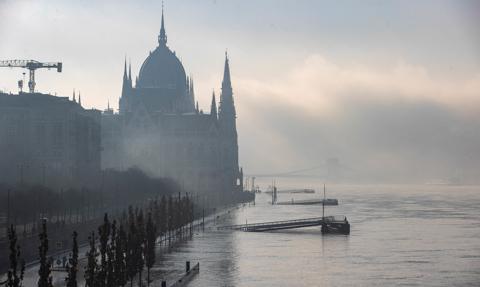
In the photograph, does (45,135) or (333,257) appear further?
(45,135)

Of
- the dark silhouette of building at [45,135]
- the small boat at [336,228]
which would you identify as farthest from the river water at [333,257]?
the dark silhouette of building at [45,135]

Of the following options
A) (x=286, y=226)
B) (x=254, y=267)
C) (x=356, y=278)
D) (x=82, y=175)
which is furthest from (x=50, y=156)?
(x=356, y=278)

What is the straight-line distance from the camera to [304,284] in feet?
218

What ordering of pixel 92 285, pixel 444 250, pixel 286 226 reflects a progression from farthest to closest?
pixel 286 226
pixel 444 250
pixel 92 285

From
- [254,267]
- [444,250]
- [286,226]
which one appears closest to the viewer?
[254,267]

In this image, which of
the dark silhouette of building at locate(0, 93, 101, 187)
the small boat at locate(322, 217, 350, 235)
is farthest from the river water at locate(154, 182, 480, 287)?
the dark silhouette of building at locate(0, 93, 101, 187)

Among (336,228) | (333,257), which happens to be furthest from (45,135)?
(333,257)

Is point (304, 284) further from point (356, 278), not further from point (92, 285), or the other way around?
point (92, 285)

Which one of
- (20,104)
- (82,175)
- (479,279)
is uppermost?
(20,104)

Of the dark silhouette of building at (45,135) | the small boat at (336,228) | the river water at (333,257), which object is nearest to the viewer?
the river water at (333,257)

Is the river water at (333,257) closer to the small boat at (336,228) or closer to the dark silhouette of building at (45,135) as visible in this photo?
the small boat at (336,228)

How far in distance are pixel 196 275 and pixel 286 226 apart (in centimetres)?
5659

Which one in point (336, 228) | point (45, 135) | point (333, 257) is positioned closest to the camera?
point (333, 257)

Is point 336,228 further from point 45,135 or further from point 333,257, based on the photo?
point 45,135
